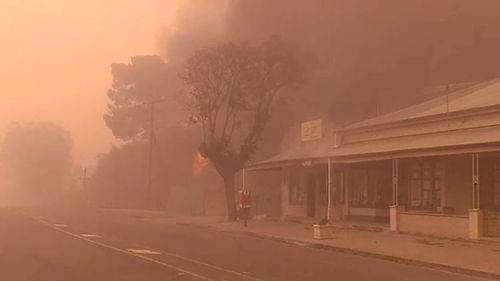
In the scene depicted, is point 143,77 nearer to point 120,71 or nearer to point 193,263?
point 120,71

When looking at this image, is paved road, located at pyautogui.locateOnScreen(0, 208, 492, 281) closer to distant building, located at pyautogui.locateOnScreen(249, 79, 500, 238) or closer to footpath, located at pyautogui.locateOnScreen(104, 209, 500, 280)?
footpath, located at pyautogui.locateOnScreen(104, 209, 500, 280)

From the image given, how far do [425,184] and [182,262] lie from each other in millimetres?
15188

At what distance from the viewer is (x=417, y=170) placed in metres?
28.3

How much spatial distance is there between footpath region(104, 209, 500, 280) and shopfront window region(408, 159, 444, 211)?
229cm

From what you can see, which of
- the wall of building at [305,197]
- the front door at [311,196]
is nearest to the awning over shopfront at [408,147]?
the wall of building at [305,197]

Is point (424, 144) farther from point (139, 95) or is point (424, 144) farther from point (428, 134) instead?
point (139, 95)

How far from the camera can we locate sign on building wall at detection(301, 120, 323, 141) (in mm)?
34125

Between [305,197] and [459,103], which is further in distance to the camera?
[305,197]

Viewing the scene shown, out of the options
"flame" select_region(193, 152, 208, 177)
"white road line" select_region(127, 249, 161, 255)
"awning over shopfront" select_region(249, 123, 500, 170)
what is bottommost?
"white road line" select_region(127, 249, 161, 255)

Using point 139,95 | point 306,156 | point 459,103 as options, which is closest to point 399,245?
point 459,103

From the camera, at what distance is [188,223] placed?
111 ft

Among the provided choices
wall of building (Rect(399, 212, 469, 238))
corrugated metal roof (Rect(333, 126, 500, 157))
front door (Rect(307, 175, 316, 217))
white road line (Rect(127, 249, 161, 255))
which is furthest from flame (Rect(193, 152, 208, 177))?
white road line (Rect(127, 249, 161, 255))

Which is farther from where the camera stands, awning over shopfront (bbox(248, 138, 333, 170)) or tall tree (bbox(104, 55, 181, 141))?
tall tree (bbox(104, 55, 181, 141))

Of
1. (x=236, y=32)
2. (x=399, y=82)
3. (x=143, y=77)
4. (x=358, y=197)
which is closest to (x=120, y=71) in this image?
(x=143, y=77)
